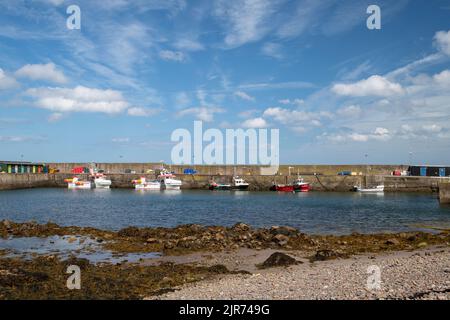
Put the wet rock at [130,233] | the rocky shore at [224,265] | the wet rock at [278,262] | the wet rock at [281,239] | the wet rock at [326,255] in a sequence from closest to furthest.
→ the rocky shore at [224,265] < the wet rock at [278,262] < the wet rock at [326,255] < the wet rock at [281,239] < the wet rock at [130,233]

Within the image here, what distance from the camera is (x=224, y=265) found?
1836 centimetres

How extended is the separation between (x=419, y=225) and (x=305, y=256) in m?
19.1

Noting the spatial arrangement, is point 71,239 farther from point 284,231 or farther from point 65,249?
point 284,231

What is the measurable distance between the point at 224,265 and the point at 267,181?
77.8 m

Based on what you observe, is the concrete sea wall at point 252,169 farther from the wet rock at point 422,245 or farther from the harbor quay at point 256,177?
the wet rock at point 422,245

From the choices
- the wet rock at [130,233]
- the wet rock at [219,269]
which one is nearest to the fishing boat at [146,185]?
the wet rock at [130,233]

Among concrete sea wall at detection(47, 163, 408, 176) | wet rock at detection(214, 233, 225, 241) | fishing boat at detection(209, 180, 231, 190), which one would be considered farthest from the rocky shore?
concrete sea wall at detection(47, 163, 408, 176)

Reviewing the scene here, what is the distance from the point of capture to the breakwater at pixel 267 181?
8793cm

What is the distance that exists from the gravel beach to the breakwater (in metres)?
76.6

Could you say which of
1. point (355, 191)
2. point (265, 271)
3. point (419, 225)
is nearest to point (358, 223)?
point (419, 225)

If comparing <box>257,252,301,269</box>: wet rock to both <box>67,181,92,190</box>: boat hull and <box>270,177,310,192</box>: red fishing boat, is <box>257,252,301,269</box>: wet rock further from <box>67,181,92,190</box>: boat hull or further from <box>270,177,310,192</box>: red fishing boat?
<box>67,181,92,190</box>: boat hull

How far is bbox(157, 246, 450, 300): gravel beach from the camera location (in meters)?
11.1

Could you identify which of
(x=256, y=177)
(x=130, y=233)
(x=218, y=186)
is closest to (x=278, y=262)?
(x=130, y=233)

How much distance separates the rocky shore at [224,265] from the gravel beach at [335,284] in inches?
1.2
